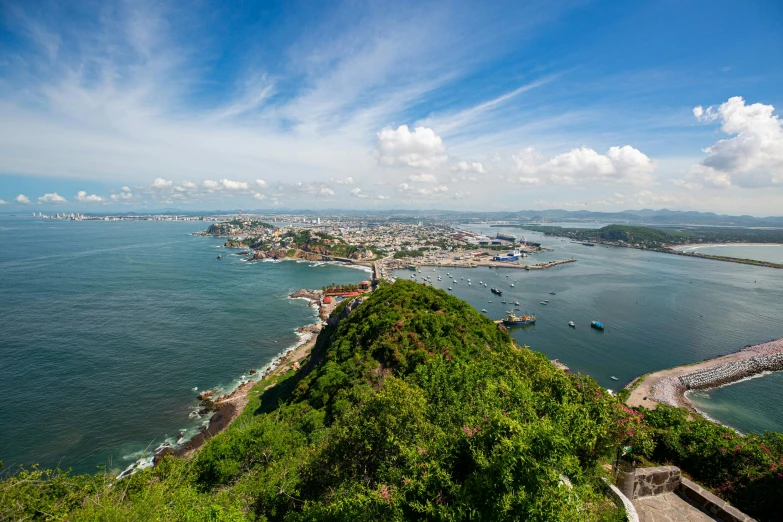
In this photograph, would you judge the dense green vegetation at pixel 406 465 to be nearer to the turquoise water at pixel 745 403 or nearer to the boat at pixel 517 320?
the turquoise water at pixel 745 403

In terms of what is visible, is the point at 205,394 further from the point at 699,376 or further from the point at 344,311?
the point at 699,376

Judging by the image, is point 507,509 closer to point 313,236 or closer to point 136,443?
point 136,443

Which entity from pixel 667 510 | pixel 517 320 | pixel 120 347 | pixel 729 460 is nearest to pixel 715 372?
pixel 517 320

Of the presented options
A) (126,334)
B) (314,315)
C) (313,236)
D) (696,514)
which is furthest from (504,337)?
(313,236)

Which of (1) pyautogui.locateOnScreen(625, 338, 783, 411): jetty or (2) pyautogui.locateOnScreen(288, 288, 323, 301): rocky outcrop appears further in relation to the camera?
(2) pyautogui.locateOnScreen(288, 288, 323, 301): rocky outcrop

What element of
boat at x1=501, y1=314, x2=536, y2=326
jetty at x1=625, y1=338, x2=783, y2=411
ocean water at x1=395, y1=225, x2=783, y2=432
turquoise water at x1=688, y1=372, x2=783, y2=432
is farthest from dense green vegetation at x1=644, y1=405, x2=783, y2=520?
boat at x1=501, y1=314, x2=536, y2=326

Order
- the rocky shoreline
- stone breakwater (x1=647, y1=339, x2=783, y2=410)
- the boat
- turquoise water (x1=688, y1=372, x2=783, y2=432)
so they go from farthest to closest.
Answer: the boat < stone breakwater (x1=647, y1=339, x2=783, y2=410) < turquoise water (x1=688, y1=372, x2=783, y2=432) < the rocky shoreline

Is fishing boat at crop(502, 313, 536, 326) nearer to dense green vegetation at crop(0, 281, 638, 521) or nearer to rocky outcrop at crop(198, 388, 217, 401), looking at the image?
dense green vegetation at crop(0, 281, 638, 521)
